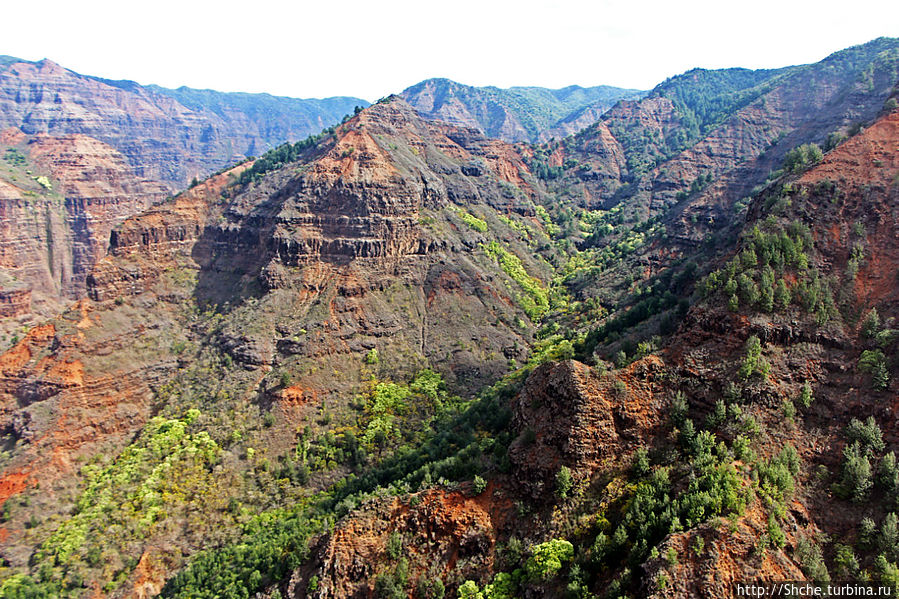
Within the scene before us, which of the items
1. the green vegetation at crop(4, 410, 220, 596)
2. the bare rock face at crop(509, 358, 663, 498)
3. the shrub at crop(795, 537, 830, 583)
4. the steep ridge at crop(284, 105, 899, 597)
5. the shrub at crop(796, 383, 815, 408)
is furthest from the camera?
the green vegetation at crop(4, 410, 220, 596)

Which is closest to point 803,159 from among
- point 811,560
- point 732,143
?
point 811,560

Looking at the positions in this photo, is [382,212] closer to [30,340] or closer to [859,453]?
[30,340]

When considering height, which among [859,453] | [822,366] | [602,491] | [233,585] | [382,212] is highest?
[382,212]

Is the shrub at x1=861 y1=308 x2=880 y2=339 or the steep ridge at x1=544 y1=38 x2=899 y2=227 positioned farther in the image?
the steep ridge at x1=544 y1=38 x2=899 y2=227

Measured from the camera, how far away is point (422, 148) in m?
136

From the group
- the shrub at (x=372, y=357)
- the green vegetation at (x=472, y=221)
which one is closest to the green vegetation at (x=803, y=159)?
the shrub at (x=372, y=357)

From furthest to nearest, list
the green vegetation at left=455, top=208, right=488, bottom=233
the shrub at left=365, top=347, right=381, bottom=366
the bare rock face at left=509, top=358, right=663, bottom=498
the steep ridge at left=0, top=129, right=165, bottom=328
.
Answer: the steep ridge at left=0, top=129, right=165, bottom=328 < the green vegetation at left=455, top=208, right=488, bottom=233 < the shrub at left=365, top=347, right=381, bottom=366 < the bare rock face at left=509, top=358, right=663, bottom=498

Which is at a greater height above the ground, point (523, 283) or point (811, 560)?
point (523, 283)

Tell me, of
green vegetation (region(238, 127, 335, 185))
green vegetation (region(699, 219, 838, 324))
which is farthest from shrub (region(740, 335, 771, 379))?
green vegetation (region(238, 127, 335, 185))

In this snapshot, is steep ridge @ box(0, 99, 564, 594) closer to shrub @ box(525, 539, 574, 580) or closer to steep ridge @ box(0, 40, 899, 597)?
steep ridge @ box(0, 40, 899, 597)

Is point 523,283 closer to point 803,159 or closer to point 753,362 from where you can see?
point 803,159

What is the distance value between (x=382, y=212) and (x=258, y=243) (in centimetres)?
2280

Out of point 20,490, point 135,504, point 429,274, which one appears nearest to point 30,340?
point 20,490

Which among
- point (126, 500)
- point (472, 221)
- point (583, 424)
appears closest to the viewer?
point (583, 424)
